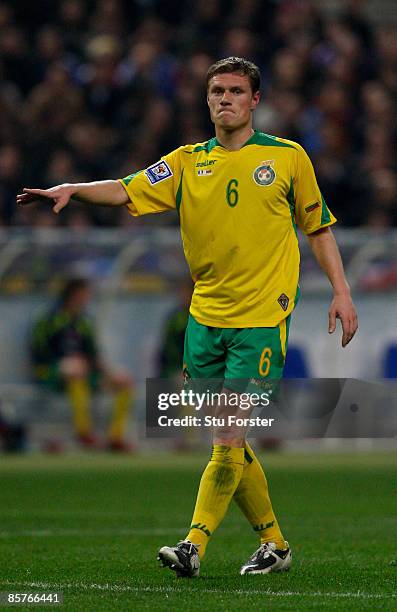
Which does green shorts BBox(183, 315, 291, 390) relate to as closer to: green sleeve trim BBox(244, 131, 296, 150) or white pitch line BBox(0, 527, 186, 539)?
green sleeve trim BBox(244, 131, 296, 150)

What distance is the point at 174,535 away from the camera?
27.6 feet

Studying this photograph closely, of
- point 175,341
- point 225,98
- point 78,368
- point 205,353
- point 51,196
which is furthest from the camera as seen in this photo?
point 175,341

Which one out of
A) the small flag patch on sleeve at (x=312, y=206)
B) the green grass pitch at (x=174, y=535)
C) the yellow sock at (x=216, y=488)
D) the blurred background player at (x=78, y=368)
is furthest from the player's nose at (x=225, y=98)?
the blurred background player at (x=78, y=368)

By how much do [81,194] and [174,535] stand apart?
2540mm

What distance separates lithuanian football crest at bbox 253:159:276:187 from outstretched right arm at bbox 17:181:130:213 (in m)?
0.60

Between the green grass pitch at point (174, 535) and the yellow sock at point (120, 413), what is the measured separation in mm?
1103

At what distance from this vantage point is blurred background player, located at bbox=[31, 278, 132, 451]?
52.8 feet

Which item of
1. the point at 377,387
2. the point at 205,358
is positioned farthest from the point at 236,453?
the point at 377,387

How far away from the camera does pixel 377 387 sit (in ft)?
52.5

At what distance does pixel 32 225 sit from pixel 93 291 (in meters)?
1.20

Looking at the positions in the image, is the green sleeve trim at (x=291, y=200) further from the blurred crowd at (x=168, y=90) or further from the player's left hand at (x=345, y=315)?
the blurred crowd at (x=168, y=90)

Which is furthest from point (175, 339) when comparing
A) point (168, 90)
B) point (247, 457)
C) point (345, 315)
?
point (345, 315)

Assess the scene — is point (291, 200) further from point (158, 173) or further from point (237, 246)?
point (158, 173)

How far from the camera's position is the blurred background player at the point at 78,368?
52.8ft
